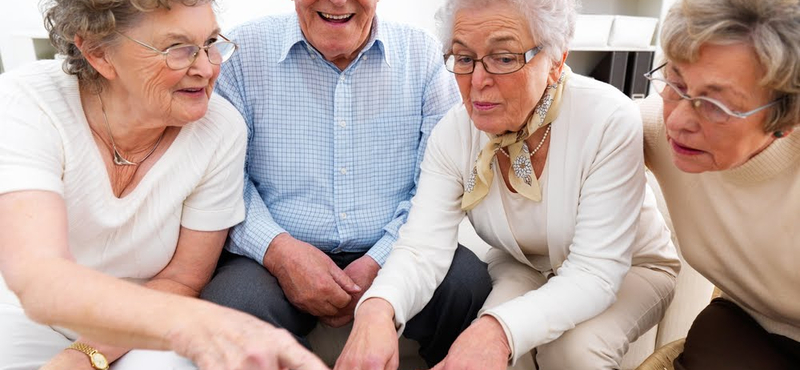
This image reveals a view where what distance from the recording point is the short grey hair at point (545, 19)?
121 centimetres

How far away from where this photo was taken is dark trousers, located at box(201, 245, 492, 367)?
143cm

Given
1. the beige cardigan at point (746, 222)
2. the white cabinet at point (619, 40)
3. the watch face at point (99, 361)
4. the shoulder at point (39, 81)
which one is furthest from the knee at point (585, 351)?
Answer: the white cabinet at point (619, 40)

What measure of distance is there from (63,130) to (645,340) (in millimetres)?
1522

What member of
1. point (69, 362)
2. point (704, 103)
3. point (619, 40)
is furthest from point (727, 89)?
point (619, 40)

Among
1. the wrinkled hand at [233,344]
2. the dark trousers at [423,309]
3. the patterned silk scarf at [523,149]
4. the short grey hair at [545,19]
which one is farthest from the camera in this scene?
the dark trousers at [423,309]

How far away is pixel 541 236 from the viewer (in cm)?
140

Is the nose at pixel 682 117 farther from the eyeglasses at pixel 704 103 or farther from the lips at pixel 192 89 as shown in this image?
the lips at pixel 192 89

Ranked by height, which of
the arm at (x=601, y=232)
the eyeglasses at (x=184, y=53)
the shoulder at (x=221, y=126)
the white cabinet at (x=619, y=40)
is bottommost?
the white cabinet at (x=619, y=40)

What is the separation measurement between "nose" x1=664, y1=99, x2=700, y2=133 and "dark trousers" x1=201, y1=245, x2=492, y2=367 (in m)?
0.64

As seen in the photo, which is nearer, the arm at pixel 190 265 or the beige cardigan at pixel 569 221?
the beige cardigan at pixel 569 221

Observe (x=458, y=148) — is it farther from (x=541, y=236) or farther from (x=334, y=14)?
(x=334, y=14)

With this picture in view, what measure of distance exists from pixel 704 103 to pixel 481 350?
59 cm

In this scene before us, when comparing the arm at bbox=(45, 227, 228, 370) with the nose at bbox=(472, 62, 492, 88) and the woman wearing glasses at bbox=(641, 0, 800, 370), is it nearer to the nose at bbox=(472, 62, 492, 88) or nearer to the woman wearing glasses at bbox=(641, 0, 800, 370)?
the nose at bbox=(472, 62, 492, 88)

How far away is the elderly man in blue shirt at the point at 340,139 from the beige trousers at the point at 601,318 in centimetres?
10
